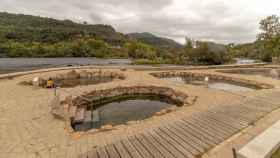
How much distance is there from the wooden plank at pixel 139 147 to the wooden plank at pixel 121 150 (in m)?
0.24

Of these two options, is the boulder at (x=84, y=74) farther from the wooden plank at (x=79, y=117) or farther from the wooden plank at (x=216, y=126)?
the wooden plank at (x=216, y=126)

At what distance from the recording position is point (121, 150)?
2.99 meters

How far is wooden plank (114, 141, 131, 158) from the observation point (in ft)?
9.32

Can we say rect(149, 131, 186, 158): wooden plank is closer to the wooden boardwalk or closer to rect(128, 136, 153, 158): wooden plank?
the wooden boardwalk

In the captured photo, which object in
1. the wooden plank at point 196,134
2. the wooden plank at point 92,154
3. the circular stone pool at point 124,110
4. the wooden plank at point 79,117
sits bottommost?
the circular stone pool at point 124,110

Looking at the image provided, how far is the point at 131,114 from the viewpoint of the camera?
6.41 meters

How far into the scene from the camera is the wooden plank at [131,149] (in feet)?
9.31

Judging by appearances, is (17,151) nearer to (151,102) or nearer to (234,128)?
(234,128)

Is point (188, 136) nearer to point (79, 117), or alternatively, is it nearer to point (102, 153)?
point (102, 153)

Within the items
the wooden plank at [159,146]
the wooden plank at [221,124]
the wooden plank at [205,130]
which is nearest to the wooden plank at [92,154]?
the wooden plank at [159,146]

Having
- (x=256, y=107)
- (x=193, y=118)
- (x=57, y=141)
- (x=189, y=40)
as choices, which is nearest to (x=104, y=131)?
(x=57, y=141)

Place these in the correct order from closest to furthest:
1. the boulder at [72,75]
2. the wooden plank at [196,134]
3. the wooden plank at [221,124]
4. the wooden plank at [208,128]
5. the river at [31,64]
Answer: the wooden plank at [196,134] → the wooden plank at [208,128] → the wooden plank at [221,124] → the boulder at [72,75] → the river at [31,64]

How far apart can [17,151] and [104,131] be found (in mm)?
1765

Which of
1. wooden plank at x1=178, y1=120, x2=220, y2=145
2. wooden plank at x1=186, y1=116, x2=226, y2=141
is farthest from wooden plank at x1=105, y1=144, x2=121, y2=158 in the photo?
wooden plank at x1=186, y1=116, x2=226, y2=141
